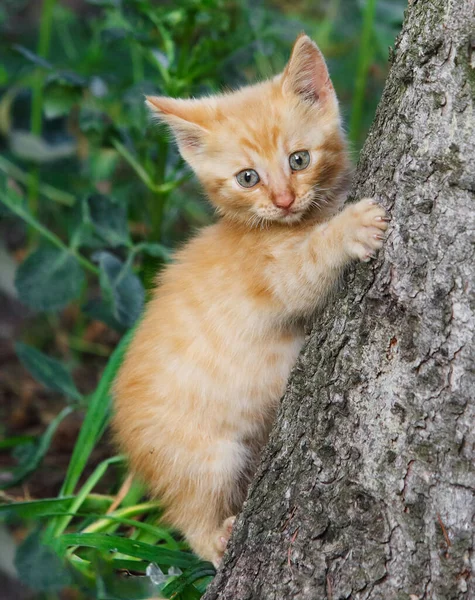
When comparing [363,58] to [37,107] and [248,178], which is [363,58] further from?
[37,107]

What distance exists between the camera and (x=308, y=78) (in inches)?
88.0

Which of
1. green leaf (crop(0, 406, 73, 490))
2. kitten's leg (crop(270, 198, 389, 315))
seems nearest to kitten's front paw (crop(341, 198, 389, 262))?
kitten's leg (crop(270, 198, 389, 315))

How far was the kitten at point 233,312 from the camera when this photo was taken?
2090 mm

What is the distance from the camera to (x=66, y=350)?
3.94 m

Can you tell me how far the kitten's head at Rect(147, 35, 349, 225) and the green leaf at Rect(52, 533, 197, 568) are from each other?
98 centimetres

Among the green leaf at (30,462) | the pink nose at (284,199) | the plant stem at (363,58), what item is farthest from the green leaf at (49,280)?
the plant stem at (363,58)

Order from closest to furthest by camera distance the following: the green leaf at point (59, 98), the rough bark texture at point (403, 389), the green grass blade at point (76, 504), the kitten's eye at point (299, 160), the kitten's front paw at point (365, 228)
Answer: the rough bark texture at point (403, 389) < the kitten's front paw at point (365, 228) < the kitten's eye at point (299, 160) < the green grass blade at point (76, 504) < the green leaf at point (59, 98)

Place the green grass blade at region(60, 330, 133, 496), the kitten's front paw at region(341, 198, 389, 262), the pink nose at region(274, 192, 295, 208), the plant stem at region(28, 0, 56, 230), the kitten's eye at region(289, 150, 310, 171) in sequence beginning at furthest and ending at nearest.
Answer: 1. the plant stem at region(28, 0, 56, 230)
2. the green grass blade at region(60, 330, 133, 496)
3. the kitten's eye at region(289, 150, 310, 171)
4. the pink nose at region(274, 192, 295, 208)
5. the kitten's front paw at region(341, 198, 389, 262)

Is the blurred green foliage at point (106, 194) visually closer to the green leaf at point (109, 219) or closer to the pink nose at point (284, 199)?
the green leaf at point (109, 219)

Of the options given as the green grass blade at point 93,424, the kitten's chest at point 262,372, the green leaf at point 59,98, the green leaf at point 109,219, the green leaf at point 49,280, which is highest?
the green leaf at point 59,98

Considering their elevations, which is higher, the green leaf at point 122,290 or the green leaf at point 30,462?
the green leaf at point 122,290

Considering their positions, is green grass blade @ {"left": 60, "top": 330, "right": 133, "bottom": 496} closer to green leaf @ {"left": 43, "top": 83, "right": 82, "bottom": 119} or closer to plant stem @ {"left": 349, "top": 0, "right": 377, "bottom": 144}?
green leaf @ {"left": 43, "top": 83, "right": 82, "bottom": 119}

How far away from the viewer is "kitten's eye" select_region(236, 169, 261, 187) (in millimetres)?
2164

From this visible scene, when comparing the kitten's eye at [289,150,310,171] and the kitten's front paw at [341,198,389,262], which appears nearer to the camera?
the kitten's front paw at [341,198,389,262]
